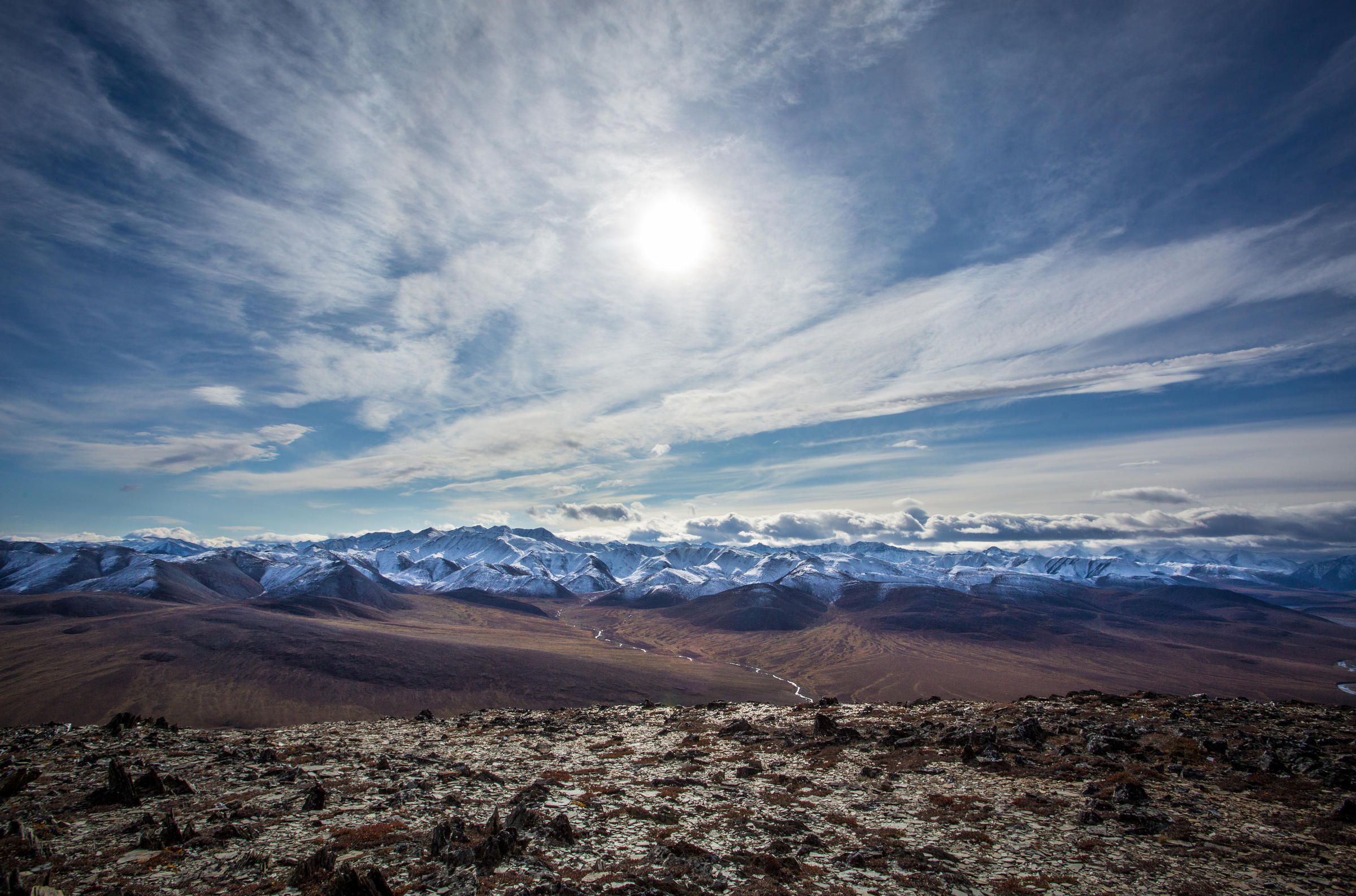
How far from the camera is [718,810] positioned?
1652 centimetres

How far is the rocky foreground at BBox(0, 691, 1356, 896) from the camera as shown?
1198cm

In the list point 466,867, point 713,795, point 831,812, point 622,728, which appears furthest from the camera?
point 622,728

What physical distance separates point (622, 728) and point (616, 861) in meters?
18.8

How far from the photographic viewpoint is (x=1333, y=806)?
49.3ft

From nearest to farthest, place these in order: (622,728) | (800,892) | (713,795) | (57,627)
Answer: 1. (800,892)
2. (713,795)
3. (622,728)
4. (57,627)

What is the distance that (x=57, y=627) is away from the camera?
417 ft

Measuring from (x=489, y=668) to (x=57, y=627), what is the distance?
4583 inches

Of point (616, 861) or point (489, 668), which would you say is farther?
point (489, 668)

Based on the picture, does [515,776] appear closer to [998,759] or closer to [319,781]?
[319,781]

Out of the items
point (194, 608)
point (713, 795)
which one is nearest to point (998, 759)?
point (713, 795)

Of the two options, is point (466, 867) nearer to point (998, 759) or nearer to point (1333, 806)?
point (998, 759)

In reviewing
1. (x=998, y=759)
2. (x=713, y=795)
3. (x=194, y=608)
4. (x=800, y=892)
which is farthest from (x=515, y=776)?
(x=194, y=608)

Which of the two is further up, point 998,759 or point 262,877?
point 262,877

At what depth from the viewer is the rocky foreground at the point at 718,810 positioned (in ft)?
39.3
